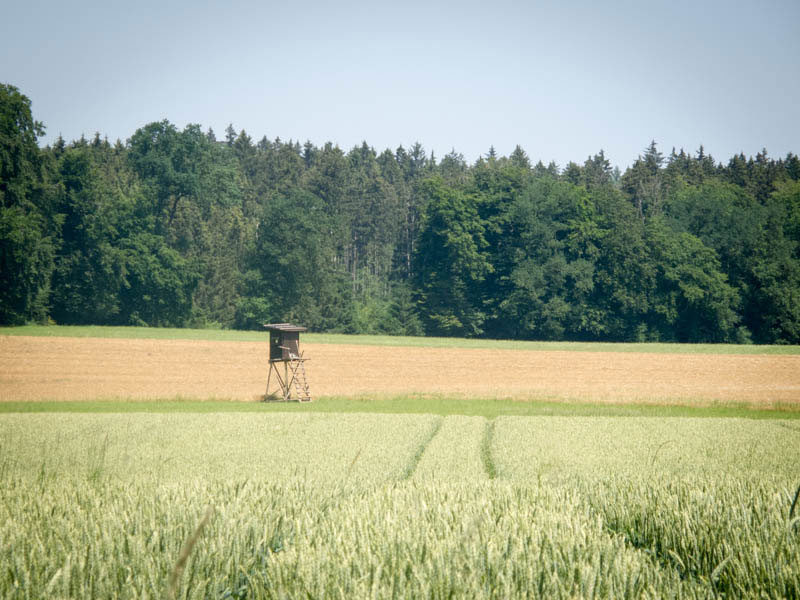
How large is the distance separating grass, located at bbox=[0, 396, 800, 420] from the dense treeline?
2791cm

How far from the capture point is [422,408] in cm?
2608

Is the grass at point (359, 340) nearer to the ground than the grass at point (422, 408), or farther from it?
farther from it

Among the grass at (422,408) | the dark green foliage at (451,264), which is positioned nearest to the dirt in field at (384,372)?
the grass at (422,408)

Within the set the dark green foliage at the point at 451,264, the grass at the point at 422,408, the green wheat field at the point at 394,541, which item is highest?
the dark green foliage at the point at 451,264

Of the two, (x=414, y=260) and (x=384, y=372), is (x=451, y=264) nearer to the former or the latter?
(x=414, y=260)

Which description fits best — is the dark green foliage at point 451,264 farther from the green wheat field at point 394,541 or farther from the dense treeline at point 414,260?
the green wheat field at point 394,541

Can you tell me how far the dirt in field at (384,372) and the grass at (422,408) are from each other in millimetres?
1167

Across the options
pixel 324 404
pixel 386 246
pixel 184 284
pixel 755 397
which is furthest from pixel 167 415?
pixel 386 246

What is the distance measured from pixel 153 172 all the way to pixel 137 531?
7114cm

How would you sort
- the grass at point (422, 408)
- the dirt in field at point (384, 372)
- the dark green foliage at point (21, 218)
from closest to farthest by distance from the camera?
1. the grass at point (422, 408)
2. the dirt in field at point (384, 372)
3. the dark green foliage at point (21, 218)

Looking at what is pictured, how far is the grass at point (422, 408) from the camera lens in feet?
78.6

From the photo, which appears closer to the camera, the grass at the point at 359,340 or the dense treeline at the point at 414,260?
the grass at the point at 359,340

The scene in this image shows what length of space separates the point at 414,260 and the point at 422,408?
179ft

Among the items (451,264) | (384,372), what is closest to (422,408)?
(384,372)
